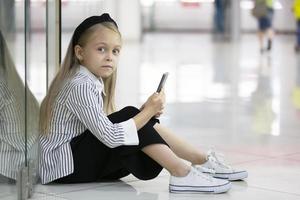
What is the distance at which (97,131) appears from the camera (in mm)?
4016

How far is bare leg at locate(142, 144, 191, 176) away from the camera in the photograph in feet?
13.4

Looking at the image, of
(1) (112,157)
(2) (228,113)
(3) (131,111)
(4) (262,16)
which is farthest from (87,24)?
(4) (262,16)

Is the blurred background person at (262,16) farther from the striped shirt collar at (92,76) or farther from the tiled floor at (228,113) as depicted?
the striped shirt collar at (92,76)

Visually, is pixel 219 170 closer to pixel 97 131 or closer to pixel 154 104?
pixel 154 104

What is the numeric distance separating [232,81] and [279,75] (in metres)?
1.38

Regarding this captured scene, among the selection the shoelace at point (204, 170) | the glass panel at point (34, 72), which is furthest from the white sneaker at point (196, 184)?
the glass panel at point (34, 72)

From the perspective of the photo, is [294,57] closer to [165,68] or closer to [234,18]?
[165,68]

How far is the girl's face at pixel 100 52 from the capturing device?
4230mm

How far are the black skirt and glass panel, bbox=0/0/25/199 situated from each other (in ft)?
1.72

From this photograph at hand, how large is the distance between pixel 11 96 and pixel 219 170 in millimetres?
1378

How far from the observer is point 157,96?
4.13 m

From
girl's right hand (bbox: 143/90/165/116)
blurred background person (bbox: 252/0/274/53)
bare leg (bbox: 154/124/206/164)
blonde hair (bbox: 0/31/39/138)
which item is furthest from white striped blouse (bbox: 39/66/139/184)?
blurred background person (bbox: 252/0/274/53)

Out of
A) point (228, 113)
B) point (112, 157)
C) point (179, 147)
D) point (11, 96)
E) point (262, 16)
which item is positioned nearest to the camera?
point (11, 96)

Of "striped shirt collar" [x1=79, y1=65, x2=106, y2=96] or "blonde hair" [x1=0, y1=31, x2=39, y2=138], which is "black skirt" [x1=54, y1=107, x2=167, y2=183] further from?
"blonde hair" [x1=0, y1=31, x2=39, y2=138]
